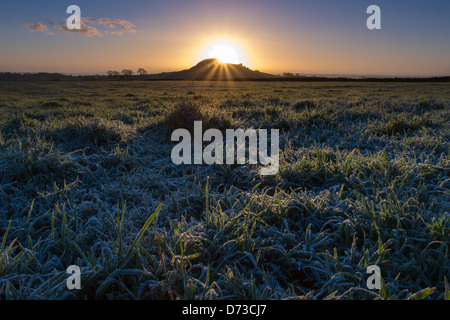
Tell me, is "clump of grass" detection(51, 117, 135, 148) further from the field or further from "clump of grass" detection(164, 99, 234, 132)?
"clump of grass" detection(164, 99, 234, 132)

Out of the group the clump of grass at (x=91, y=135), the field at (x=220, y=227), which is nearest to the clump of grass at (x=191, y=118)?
the clump of grass at (x=91, y=135)

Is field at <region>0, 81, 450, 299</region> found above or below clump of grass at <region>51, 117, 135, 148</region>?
below

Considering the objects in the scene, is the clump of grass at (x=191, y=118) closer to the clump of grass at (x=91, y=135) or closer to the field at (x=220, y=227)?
the clump of grass at (x=91, y=135)

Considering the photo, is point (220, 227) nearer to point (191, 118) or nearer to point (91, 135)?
point (91, 135)

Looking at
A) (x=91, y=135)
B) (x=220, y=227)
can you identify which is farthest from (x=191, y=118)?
(x=220, y=227)

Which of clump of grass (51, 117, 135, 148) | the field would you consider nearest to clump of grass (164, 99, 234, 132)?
clump of grass (51, 117, 135, 148)

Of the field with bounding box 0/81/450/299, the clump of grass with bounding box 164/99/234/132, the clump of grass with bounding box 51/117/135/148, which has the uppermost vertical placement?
the clump of grass with bounding box 164/99/234/132

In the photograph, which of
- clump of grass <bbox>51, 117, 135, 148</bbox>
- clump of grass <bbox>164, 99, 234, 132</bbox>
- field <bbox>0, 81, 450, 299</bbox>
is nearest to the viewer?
field <bbox>0, 81, 450, 299</bbox>

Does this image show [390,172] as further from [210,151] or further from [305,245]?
[210,151]

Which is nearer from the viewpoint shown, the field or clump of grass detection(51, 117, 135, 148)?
the field

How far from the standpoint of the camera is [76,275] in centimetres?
147

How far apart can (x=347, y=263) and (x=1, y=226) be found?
2.79 meters

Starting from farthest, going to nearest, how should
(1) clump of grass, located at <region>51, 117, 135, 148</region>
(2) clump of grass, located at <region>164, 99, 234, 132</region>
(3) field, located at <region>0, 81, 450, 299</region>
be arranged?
(2) clump of grass, located at <region>164, 99, 234, 132</region>
(1) clump of grass, located at <region>51, 117, 135, 148</region>
(3) field, located at <region>0, 81, 450, 299</region>
